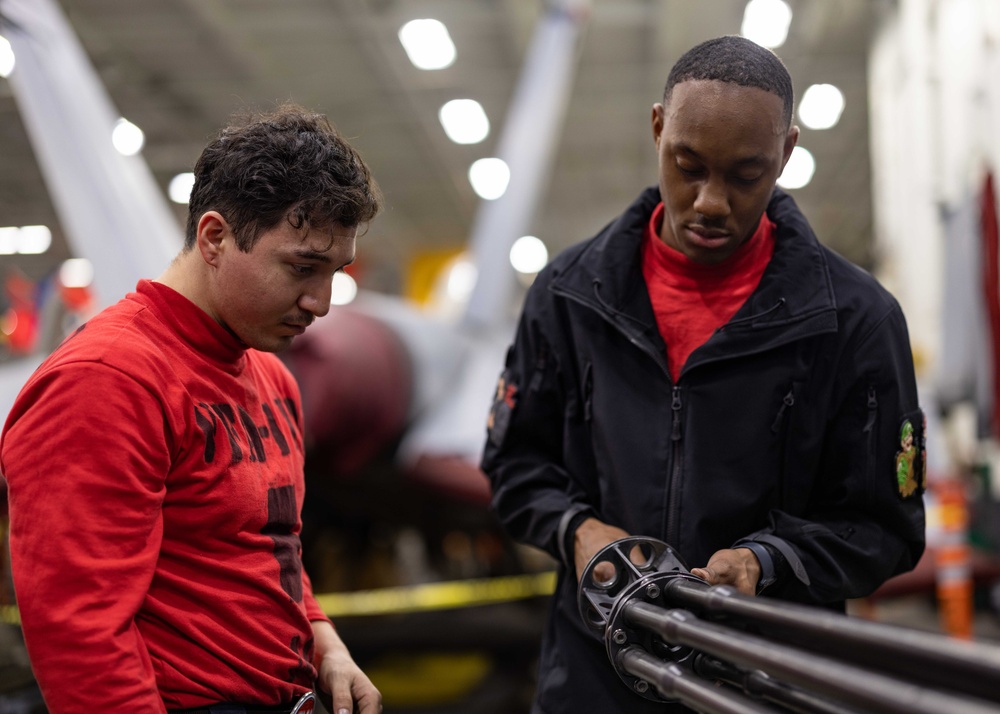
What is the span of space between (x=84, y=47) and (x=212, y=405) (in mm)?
10784

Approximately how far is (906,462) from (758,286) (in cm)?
34

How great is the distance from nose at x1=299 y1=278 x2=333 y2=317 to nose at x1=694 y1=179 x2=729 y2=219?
1.81 ft

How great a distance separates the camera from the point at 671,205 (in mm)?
1510

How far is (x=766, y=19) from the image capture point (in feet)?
30.5

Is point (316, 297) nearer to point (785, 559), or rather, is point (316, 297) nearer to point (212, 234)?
point (212, 234)

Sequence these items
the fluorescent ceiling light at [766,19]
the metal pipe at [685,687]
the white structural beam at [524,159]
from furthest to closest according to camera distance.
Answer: the fluorescent ceiling light at [766,19] < the white structural beam at [524,159] < the metal pipe at [685,687]

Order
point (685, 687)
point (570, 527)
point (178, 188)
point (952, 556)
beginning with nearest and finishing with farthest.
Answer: point (685, 687) < point (570, 527) < point (952, 556) < point (178, 188)

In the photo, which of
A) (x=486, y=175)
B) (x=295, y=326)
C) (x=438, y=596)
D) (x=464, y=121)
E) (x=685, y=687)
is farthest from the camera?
(x=486, y=175)

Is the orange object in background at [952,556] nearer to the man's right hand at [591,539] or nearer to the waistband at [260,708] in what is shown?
the man's right hand at [591,539]

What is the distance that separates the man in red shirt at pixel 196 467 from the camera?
1.07m

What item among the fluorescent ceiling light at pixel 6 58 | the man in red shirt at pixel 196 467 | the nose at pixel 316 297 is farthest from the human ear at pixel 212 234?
the fluorescent ceiling light at pixel 6 58

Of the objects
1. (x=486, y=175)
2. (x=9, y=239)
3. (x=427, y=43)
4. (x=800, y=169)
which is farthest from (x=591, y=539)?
(x=9, y=239)

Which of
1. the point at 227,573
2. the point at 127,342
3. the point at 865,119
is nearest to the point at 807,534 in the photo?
the point at 227,573

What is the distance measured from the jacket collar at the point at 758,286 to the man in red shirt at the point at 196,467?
41 cm
